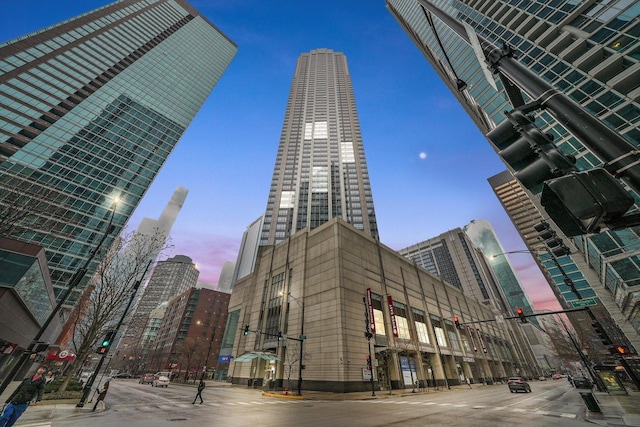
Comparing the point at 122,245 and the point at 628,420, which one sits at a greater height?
the point at 122,245

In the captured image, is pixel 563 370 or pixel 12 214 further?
pixel 563 370

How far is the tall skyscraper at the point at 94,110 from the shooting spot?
6519 cm

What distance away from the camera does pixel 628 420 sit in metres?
9.92

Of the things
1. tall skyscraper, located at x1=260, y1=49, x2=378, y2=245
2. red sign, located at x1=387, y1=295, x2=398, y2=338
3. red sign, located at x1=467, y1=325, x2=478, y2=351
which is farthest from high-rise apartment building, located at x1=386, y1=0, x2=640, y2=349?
tall skyscraper, located at x1=260, y1=49, x2=378, y2=245

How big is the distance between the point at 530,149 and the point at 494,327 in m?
84.6

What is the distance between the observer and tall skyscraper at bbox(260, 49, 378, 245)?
90312 mm

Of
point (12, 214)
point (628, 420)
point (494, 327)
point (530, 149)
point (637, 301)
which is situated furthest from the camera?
point (494, 327)

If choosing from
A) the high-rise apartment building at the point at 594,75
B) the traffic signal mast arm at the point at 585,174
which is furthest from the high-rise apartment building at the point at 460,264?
the traffic signal mast arm at the point at 585,174

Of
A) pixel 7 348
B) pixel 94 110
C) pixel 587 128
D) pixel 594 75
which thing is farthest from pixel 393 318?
pixel 94 110

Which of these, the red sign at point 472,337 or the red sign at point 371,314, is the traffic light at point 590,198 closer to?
the red sign at point 371,314

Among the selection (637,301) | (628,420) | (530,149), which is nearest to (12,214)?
(530,149)

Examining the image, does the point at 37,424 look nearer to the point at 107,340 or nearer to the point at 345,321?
the point at 107,340

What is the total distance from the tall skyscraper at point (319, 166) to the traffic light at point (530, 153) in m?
76.4

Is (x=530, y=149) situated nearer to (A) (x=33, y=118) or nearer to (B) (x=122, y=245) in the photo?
(B) (x=122, y=245)
